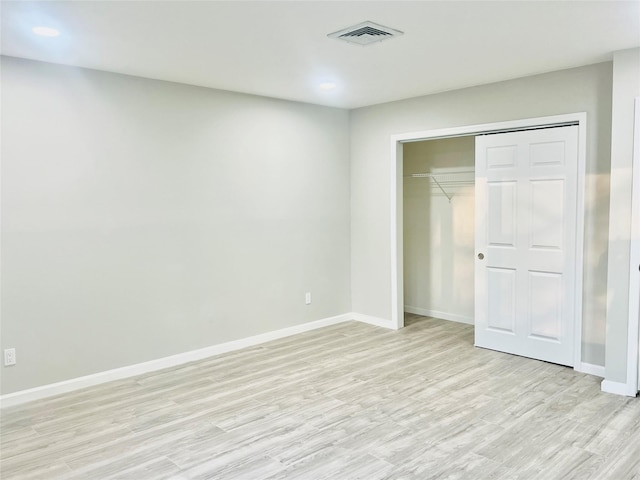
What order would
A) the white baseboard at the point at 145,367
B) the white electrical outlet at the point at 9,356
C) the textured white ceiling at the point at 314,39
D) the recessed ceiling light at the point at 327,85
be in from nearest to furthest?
the textured white ceiling at the point at 314,39 < the white electrical outlet at the point at 9,356 < the white baseboard at the point at 145,367 < the recessed ceiling light at the point at 327,85

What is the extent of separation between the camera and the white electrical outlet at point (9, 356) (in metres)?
3.65

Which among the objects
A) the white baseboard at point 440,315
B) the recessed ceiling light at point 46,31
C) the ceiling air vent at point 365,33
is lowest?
the white baseboard at point 440,315

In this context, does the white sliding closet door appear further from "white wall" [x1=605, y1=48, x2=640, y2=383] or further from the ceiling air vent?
the ceiling air vent

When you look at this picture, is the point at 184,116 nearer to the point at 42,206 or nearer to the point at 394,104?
the point at 42,206

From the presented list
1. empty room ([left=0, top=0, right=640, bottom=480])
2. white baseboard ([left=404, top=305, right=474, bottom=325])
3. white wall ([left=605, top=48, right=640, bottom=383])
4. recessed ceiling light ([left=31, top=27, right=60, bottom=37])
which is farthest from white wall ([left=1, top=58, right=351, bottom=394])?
white wall ([left=605, top=48, right=640, bottom=383])

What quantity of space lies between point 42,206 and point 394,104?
3.64 meters

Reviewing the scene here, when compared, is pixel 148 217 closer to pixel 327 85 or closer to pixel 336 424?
pixel 327 85

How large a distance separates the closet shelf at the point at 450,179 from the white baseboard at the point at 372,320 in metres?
1.67

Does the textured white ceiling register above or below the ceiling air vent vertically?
above

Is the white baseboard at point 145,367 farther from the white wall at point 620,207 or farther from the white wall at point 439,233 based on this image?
the white wall at point 620,207

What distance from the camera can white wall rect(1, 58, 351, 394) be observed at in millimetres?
3736

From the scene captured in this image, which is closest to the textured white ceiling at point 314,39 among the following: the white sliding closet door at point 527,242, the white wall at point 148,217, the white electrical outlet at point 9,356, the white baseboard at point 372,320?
the white wall at point 148,217

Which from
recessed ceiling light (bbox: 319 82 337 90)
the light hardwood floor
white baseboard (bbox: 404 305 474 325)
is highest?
recessed ceiling light (bbox: 319 82 337 90)

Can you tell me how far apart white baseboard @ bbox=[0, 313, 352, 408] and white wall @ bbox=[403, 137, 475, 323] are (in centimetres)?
137
